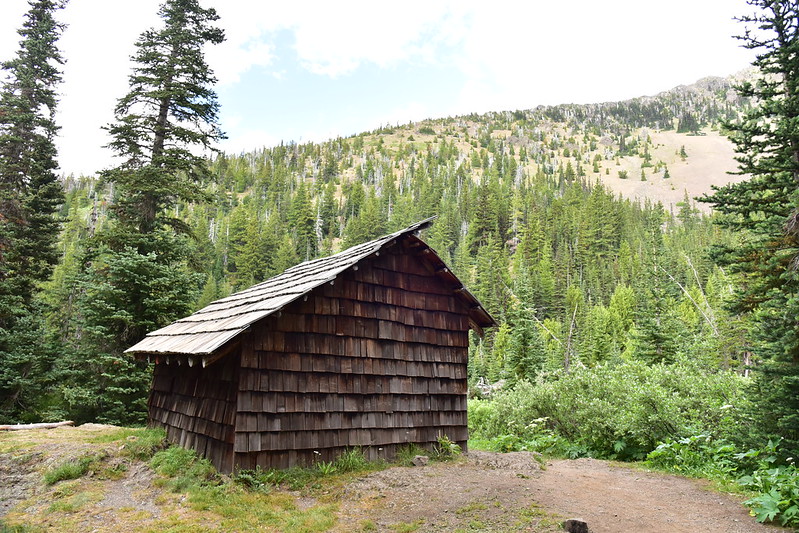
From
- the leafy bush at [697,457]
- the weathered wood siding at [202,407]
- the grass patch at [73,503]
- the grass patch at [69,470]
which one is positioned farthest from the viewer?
the leafy bush at [697,457]

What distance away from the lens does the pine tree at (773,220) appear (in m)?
8.47

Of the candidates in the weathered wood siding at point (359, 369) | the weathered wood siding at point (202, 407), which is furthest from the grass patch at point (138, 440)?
the weathered wood siding at point (359, 369)

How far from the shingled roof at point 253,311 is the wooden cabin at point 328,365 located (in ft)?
0.16

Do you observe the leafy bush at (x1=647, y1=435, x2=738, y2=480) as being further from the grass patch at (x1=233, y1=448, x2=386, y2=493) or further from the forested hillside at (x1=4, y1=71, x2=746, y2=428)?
the grass patch at (x1=233, y1=448, x2=386, y2=493)

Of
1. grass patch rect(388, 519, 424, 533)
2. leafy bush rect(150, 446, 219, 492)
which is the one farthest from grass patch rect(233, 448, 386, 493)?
grass patch rect(388, 519, 424, 533)

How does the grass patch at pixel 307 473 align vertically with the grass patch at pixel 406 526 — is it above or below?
below

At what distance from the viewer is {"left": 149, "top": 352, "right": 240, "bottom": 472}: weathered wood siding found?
30.9 ft

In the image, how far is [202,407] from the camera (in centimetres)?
1060

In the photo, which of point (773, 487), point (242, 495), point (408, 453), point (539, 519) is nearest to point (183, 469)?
point (242, 495)

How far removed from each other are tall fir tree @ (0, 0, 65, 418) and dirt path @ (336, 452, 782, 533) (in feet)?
62.6

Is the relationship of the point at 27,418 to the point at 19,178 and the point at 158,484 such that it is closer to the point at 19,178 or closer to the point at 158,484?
the point at 19,178

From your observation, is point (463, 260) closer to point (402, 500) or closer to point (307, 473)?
point (307, 473)

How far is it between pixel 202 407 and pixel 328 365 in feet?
9.90

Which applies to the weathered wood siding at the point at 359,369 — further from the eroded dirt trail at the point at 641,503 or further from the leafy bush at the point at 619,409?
the leafy bush at the point at 619,409
